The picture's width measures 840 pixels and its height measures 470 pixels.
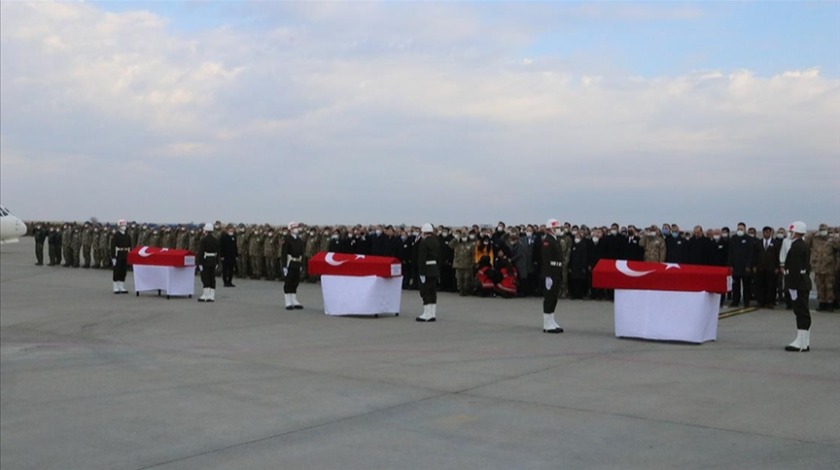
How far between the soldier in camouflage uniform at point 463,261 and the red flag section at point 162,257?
7.01 m

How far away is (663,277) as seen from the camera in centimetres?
1412

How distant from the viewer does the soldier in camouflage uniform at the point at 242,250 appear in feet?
96.1

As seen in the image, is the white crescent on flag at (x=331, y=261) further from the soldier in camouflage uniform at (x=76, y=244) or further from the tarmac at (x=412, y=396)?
the soldier in camouflage uniform at (x=76, y=244)

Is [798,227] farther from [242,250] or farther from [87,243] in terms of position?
[87,243]

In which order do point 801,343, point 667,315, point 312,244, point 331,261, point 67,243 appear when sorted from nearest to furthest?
point 801,343, point 667,315, point 331,261, point 312,244, point 67,243

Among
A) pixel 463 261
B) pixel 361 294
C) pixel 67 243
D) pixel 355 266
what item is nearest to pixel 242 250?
pixel 463 261

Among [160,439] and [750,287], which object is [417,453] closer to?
[160,439]

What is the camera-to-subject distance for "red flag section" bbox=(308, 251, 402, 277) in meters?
17.9

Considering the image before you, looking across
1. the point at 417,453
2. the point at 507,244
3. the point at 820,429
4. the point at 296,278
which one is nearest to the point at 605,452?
the point at 417,453

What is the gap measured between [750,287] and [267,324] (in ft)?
36.7

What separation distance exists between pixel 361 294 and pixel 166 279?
7.19 meters

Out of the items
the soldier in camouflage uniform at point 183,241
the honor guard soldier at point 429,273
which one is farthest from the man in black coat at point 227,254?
the honor guard soldier at point 429,273

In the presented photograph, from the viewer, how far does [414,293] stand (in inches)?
948

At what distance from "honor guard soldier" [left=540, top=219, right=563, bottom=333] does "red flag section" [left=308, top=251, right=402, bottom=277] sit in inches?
154
